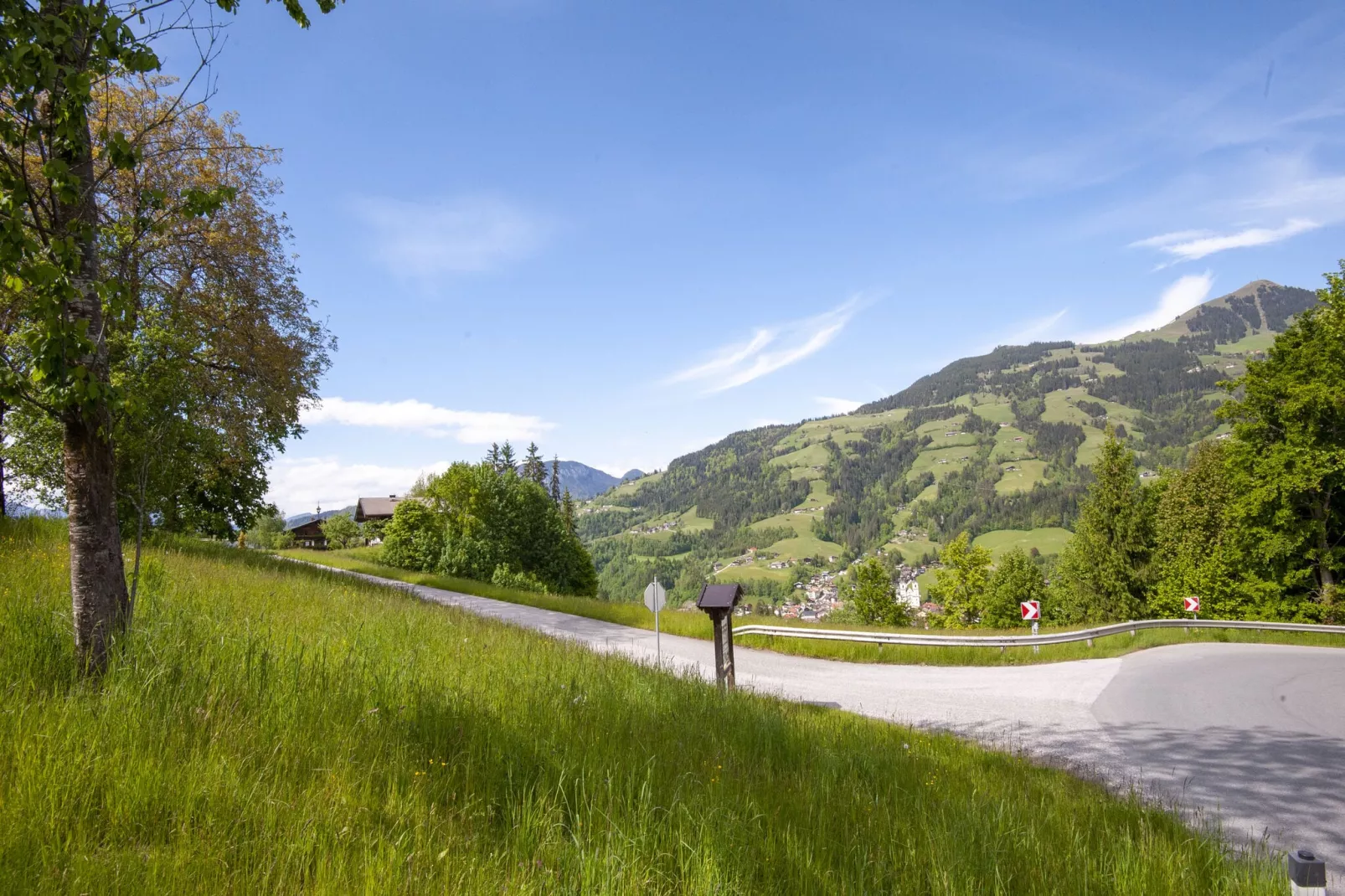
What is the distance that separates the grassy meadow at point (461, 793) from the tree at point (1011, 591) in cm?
6076

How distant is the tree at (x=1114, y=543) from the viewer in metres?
43.5

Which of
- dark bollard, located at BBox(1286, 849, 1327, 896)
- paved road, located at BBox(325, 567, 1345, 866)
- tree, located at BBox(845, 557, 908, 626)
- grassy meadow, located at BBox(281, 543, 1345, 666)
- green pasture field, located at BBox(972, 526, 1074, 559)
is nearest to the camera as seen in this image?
dark bollard, located at BBox(1286, 849, 1327, 896)

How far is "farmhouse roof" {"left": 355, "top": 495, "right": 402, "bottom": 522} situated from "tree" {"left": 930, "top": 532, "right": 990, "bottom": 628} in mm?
84401

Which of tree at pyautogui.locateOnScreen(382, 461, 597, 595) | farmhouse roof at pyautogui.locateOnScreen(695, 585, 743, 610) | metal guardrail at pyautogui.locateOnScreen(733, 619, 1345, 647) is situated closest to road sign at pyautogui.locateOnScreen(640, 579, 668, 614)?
farmhouse roof at pyautogui.locateOnScreen(695, 585, 743, 610)

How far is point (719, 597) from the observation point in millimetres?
10773

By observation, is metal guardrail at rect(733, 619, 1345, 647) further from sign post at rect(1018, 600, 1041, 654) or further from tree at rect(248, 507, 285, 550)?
tree at rect(248, 507, 285, 550)

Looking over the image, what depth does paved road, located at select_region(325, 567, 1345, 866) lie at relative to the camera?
7.05m

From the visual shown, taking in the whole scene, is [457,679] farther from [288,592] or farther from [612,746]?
[288,592]

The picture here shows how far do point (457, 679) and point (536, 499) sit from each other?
5966 cm

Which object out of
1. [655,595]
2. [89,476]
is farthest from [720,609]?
[89,476]

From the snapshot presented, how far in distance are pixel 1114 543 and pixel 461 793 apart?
167 feet

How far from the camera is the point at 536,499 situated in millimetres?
64938

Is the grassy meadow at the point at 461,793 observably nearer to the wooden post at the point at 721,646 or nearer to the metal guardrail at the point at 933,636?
the wooden post at the point at 721,646

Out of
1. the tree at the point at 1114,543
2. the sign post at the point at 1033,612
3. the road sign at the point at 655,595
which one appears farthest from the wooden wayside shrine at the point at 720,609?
the tree at the point at 1114,543
